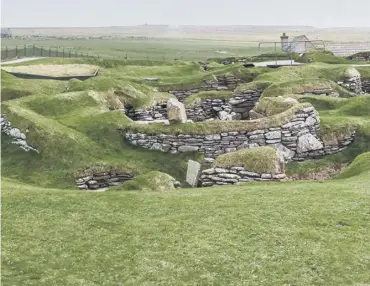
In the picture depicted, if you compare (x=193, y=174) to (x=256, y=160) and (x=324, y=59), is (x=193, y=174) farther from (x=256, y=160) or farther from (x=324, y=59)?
(x=324, y=59)

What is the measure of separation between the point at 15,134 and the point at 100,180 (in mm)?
6505

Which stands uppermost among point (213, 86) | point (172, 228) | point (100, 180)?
point (213, 86)

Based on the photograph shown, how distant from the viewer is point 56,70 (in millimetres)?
57344

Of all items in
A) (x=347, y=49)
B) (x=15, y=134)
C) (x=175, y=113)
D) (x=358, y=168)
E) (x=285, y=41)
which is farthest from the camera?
(x=347, y=49)

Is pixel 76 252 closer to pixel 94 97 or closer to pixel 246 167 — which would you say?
pixel 246 167

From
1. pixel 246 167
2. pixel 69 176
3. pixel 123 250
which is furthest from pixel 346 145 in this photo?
pixel 123 250

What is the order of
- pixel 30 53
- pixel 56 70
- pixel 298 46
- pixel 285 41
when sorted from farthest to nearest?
1. pixel 30 53
2. pixel 298 46
3. pixel 285 41
4. pixel 56 70

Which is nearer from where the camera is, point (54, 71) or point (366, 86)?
point (366, 86)

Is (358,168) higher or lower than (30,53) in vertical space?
lower

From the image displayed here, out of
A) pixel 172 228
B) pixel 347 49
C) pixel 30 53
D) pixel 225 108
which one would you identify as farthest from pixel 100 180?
pixel 30 53

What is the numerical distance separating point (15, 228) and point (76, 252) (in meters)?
2.50

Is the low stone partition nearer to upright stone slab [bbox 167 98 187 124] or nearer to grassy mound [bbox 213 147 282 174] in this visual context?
upright stone slab [bbox 167 98 187 124]

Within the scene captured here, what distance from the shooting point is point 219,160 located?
23.4m

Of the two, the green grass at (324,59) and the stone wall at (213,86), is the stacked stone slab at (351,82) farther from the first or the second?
the green grass at (324,59)
